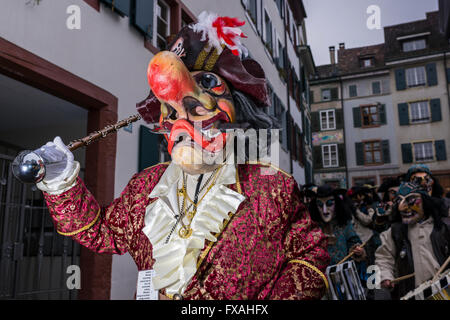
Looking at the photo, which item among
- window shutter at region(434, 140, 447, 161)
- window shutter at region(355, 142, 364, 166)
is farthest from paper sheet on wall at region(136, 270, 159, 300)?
window shutter at region(355, 142, 364, 166)

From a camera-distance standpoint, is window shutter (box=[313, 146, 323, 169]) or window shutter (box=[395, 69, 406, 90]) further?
window shutter (box=[313, 146, 323, 169])

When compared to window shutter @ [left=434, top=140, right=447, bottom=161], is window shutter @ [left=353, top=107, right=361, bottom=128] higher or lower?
higher

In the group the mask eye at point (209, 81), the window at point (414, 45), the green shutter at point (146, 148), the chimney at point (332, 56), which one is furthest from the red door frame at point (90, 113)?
the chimney at point (332, 56)

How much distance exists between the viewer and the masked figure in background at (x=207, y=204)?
5.12 feet

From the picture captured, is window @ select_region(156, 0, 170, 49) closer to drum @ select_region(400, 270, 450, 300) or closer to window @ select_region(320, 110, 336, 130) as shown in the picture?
drum @ select_region(400, 270, 450, 300)

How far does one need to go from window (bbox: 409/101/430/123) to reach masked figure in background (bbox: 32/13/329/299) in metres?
25.2

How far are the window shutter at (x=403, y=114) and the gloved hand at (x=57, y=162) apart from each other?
25.8 meters

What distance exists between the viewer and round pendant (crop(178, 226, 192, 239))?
1613 mm

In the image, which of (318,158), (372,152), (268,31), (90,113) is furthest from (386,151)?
(90,113)

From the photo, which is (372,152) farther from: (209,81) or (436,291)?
(209,81)

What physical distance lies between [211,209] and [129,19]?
3.99 meters

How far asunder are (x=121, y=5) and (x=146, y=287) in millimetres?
3925

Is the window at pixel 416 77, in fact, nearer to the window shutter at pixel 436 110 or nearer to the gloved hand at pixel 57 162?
the window shutter at pixel 436 110

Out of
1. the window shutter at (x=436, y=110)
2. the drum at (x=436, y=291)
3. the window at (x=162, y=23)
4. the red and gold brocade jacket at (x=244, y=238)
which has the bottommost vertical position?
the drum at (x=436, y=291)
